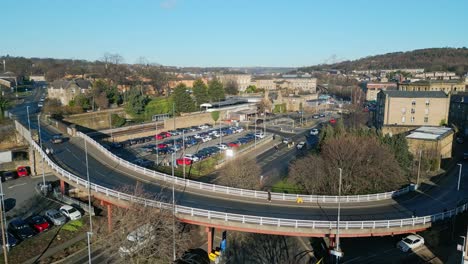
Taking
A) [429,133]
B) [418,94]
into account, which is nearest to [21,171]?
[429,133]

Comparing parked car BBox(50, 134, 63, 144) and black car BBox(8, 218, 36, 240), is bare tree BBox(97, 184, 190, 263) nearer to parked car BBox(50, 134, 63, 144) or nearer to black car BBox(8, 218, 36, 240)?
black car BBox(8, 218, 36, 240)

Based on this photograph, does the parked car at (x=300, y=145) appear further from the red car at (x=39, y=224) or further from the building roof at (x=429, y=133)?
the red car at (x=39, y=224)


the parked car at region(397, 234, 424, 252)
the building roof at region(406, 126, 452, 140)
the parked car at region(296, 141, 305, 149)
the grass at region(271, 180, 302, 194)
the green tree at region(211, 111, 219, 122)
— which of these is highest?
the building roof at region(406, 126, 452, 140)

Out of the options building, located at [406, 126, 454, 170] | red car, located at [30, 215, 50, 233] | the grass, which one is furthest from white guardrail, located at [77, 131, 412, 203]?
building, located at [406, 126, 454, 170]

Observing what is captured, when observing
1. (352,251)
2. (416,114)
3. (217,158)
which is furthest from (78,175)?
(416,114)

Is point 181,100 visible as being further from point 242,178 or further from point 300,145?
point 242,178

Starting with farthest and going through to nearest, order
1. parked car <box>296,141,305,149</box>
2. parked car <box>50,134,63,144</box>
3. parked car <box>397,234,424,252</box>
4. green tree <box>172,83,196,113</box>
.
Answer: green tree <box>172,83,196,113</box>, parked car <box>296,141,305,149</box>, parked car <box>50,134,63,144</box>, parked car <box>397,234,424,252</box>

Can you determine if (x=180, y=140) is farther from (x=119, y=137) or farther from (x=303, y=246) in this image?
(x=303, y=246)

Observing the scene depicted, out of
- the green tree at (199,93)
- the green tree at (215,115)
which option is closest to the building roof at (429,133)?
the green tree at (215,115)
